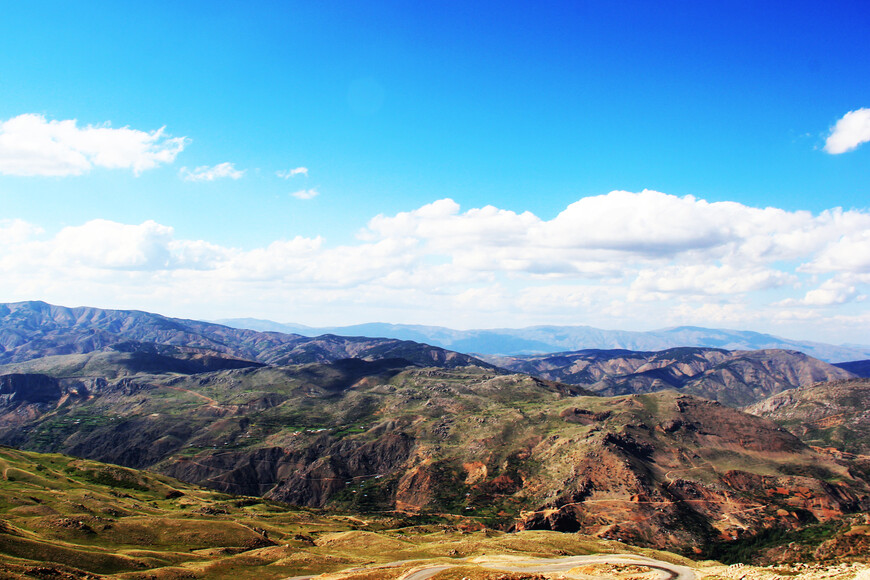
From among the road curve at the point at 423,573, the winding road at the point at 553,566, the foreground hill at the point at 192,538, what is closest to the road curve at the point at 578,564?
the winding road at the point at 553,566

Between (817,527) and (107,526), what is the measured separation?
621ft

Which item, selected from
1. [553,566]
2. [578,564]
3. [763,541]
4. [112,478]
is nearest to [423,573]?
[553,566]

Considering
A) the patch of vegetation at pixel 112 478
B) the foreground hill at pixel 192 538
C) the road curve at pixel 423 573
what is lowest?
the patch of vegetation at pixel 112 478

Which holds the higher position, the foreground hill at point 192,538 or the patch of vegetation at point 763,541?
the foreground hill at point 192,538

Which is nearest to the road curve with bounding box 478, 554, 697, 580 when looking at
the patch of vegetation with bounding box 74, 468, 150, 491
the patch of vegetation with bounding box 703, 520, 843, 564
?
the patch of vegetation with bounding box 703, 520, 843, 564

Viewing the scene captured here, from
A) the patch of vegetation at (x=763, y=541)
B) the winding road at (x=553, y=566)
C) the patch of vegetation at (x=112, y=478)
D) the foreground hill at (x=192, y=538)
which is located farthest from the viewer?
the patch of vegetation at (x=112, y=478)

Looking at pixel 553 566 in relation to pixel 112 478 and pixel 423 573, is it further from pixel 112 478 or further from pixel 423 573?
pixel 112 478

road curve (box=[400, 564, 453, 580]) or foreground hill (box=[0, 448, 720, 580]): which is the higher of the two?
road curve (box=[400, 564, 453, 580])

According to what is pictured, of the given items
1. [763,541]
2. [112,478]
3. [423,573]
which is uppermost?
[423,573]

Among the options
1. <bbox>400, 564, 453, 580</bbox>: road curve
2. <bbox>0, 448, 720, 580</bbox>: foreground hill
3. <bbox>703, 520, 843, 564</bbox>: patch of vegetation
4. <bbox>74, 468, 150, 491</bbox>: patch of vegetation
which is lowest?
<bbox>703, 520, 843, 564</bbox>: patch of vegetation

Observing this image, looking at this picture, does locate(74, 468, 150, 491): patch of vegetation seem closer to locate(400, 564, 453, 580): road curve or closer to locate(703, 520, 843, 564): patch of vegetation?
locate(400, 564, 453, 580): road curve

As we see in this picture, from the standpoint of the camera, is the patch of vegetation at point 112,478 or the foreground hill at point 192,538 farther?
the patch of vegetation at point 112,478

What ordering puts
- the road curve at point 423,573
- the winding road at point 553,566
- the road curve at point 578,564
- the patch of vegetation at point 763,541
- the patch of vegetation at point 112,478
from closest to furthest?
1. the road curve at point 423,573
2. the winding road at point 553,566
3. the road curve at point 578,564
4. the patch of vegetation at point 763,541
5. the patch of vegetation at point 112,478

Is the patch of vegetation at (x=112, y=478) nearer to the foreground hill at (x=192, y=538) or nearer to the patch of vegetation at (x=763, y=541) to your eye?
the foreground hill at (x=192, y=538)
